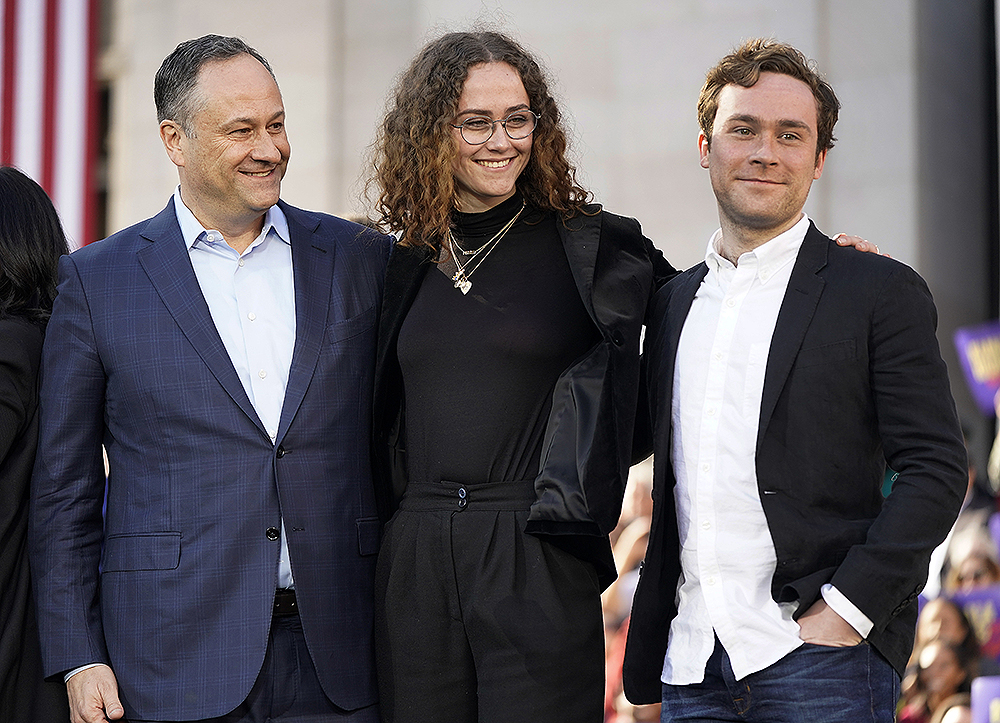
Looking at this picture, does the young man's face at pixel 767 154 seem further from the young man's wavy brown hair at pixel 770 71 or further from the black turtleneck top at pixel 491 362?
the black turtleneck top at pixel 491 362

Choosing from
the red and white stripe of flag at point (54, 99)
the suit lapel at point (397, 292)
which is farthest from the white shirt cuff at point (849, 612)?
the red and white stripe of flag at point (54, 99)

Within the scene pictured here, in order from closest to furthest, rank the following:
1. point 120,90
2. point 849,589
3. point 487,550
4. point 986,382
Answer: point 849,589
point 487,550
point 986,382
point 120,90

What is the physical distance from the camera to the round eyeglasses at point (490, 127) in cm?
273

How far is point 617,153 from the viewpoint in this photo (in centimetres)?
771

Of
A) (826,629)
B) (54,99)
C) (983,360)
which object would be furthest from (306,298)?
(54,99)

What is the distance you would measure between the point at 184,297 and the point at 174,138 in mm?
428

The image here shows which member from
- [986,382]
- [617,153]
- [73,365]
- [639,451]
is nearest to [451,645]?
[639,451]

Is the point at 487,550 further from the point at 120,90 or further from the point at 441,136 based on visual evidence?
the point at 120,90

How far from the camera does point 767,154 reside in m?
2.50

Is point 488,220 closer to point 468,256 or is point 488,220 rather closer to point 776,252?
point 468,256

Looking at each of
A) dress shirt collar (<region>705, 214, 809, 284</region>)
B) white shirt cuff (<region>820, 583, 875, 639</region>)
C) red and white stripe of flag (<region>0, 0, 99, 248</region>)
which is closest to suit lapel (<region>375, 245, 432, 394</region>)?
dress shirt collar (<region>705, 214, 809, 284</region>)

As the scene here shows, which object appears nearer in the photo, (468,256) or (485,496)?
(485,496)

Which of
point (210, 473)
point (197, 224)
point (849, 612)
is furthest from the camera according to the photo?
point (197, 224)

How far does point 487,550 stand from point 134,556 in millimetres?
779
